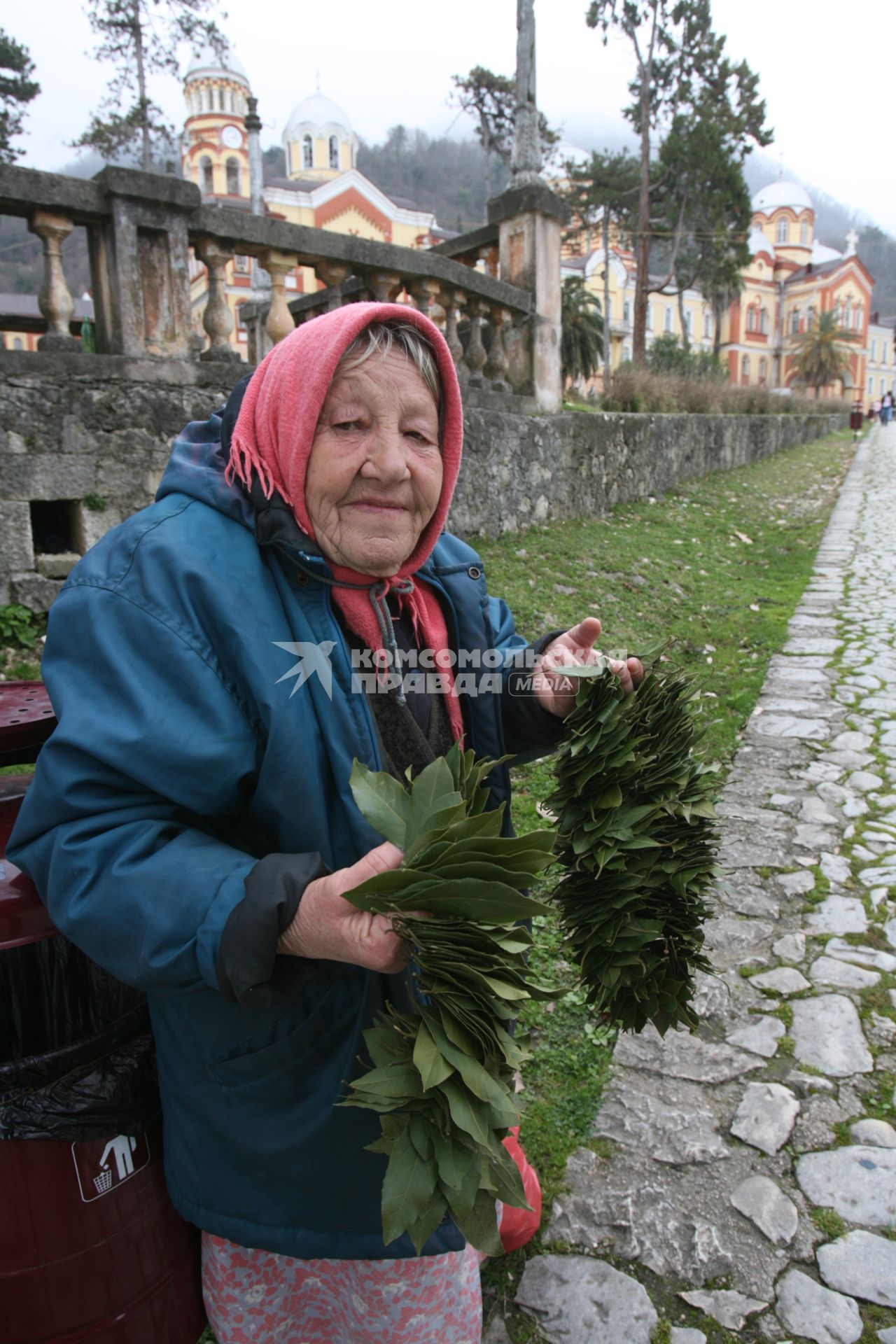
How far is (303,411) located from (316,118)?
7034 cm

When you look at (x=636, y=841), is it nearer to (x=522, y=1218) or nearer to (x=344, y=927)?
(x=344, y=927)

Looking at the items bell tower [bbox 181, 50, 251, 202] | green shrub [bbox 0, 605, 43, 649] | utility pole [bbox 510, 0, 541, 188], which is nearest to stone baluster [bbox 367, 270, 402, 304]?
utility pole [bbox 510, 0, 541, 188]

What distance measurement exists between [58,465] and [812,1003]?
182 inches

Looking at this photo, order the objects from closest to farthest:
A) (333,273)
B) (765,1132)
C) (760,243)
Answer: (765,1132) → (333,273) → (760,243)

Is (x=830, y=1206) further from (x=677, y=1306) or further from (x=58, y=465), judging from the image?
(x=58, y=465)

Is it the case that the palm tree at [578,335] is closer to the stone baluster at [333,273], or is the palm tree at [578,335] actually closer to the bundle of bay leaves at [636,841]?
the stone baluster at [333,273]

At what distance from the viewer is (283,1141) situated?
150 centimetres

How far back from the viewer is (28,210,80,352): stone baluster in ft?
15.9

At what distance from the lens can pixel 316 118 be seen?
5984 centimetres

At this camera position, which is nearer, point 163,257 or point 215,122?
point 163,257

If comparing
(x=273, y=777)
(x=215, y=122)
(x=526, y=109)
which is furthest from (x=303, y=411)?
(x=215, y=122)

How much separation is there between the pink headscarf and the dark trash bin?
0.62m

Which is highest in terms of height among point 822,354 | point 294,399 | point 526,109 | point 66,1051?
point 822,354

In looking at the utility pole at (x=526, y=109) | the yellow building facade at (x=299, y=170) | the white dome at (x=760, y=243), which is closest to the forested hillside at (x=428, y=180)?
the yellow building facade at (x=299, y=170)
